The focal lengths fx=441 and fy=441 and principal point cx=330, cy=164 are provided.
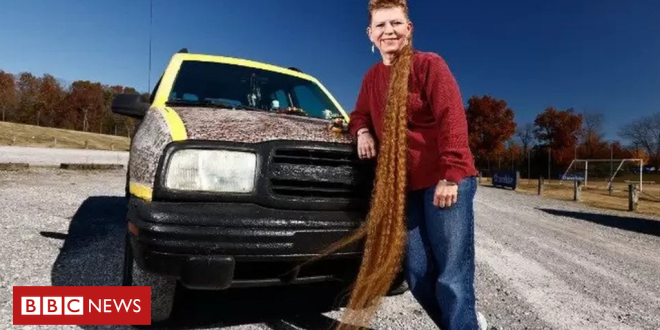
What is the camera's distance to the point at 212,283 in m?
1.98

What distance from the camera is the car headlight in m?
2.09

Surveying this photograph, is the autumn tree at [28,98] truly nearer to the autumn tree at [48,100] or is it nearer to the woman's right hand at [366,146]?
the autumn tree at [48,100]

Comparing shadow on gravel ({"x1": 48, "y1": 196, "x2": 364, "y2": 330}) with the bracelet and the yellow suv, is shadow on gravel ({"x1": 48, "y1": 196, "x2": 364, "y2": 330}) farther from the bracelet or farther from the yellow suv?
the bracelet

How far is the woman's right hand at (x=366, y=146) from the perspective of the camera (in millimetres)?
2156

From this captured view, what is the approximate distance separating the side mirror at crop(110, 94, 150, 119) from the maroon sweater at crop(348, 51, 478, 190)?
6.50 ft

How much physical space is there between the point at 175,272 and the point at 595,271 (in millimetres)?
4593

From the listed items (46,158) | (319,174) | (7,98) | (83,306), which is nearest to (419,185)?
(319,174)

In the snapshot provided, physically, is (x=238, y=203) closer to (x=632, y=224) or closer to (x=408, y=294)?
(x=408, y=294)

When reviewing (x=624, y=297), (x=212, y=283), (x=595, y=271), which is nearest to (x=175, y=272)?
(x=212, y=283)

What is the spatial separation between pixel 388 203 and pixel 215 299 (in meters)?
1.70

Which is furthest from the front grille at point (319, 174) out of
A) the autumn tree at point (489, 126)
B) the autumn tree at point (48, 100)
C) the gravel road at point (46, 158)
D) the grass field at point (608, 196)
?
the autumn tree at point (48, 100)

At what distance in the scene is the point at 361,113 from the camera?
2326 millimetres

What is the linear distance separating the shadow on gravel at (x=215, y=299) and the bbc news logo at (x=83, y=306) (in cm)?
13

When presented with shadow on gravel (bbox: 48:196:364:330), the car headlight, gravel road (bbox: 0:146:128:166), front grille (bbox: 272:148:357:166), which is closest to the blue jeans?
front grille (bbox: 272:148:357:166)
